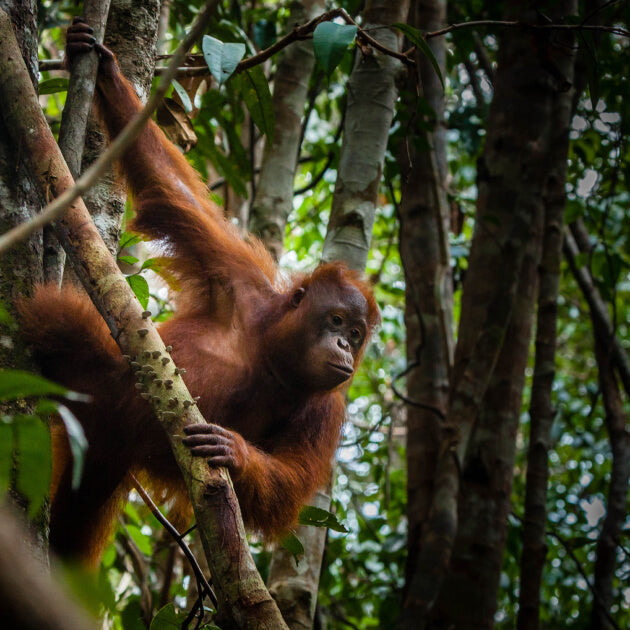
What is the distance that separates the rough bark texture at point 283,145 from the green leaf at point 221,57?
171 cm

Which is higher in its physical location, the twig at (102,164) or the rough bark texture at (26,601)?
the twig at (102,164)

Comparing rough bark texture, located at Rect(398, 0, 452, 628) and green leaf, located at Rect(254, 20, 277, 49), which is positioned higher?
green leaf, located at Rect(254, 20, 277, 49)

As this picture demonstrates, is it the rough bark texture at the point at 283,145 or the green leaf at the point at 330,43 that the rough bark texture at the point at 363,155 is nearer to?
the rough bark texture at the point at 283,145

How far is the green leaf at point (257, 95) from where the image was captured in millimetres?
2881

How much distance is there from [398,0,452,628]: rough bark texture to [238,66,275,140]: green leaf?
1.28m

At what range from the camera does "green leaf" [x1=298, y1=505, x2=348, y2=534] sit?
2.35 metres

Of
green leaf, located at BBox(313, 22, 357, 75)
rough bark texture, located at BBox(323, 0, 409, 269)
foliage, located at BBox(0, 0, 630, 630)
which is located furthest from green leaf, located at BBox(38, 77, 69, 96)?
rough bark texture, located at BBox(323, 0, 409, 269)

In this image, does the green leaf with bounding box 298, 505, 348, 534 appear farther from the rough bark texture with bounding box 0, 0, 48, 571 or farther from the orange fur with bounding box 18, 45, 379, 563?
the rough bark texture with bounding box 0, 0, 48, 571

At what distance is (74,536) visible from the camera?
2891 millimetres

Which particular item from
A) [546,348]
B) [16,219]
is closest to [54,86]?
[16,219]

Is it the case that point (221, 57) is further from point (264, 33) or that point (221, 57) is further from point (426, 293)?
point (426, 293)

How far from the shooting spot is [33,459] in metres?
1.01

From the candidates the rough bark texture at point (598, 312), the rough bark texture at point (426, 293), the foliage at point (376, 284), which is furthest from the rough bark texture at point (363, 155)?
the rough bark texture at point (598, 312)

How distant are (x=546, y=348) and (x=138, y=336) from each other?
3396 mm
